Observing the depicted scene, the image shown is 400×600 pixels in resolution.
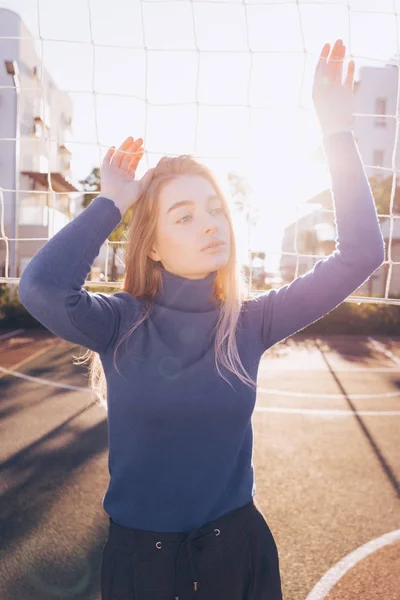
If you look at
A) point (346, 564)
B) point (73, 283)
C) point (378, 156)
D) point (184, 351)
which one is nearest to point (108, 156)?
point (73, 283)

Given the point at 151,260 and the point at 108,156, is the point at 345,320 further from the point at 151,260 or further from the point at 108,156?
the point at 108,156

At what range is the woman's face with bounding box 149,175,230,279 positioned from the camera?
5.42ft

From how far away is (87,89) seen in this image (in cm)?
289

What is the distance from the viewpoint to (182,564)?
1493 millimetres

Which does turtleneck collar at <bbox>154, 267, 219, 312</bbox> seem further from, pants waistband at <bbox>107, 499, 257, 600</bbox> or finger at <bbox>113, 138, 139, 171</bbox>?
pants waistband at <bbox>107, 499, 257, 600</bbox>

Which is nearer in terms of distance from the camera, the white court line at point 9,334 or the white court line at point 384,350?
the white court line at point 384,350

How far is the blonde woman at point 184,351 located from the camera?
1.50m

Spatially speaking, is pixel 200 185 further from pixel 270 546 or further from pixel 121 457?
pixel 270 546

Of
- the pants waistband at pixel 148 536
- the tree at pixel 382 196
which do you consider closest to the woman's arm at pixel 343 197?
the pants waistband at pixel 148 536

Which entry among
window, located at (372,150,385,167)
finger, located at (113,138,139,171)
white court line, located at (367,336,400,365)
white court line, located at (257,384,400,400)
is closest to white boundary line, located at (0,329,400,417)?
white court line, located at (257,384,400,400)

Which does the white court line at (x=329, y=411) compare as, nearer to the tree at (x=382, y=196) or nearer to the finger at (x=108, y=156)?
the finger at (x=108, y=156)

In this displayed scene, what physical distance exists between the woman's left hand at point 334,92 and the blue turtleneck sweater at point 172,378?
4cm

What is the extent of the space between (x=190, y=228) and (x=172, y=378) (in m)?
0.45

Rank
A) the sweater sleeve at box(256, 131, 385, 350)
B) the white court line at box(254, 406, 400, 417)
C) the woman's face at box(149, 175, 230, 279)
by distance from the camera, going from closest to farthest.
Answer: the sweater sleeve at box(256, 131, 385, 350)
the woman's face at box(149, 175, 230, 279)
the white court line at box(254, 406, 400, 417)
